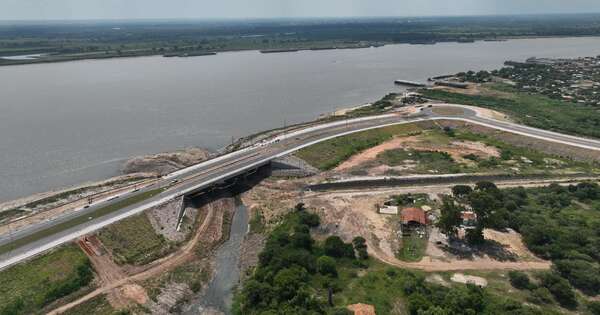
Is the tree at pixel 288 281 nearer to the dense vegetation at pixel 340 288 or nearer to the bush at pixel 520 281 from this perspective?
the dense vegetation at pixel 340 288

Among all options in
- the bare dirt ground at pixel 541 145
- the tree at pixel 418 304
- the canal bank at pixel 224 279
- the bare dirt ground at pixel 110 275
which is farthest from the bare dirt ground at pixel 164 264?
the bare dirt ground at pixel 541 145

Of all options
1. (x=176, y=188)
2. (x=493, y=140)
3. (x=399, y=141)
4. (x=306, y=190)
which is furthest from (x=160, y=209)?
(x=493, y=140)

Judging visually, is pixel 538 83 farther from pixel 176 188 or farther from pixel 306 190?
pixel 176 188

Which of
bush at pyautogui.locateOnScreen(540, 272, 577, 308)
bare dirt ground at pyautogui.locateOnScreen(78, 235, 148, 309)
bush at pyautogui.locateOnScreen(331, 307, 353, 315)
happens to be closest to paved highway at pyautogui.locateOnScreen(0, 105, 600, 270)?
bare dirt ground at pyautogui.locateOnScreen(78, 235, 148, 309)

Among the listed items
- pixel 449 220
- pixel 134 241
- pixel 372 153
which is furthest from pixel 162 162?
pixel 449 220

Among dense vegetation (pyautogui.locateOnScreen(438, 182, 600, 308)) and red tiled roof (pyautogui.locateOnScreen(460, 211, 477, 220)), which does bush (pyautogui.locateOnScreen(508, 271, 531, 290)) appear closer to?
dense vegetation (pyautogui.locateOnScreen(438, 182, 600, 308))

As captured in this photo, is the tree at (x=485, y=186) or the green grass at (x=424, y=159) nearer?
the tree at (x=485, y=186)

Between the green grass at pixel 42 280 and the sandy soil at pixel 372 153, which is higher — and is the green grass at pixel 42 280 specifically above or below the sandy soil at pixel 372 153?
below
